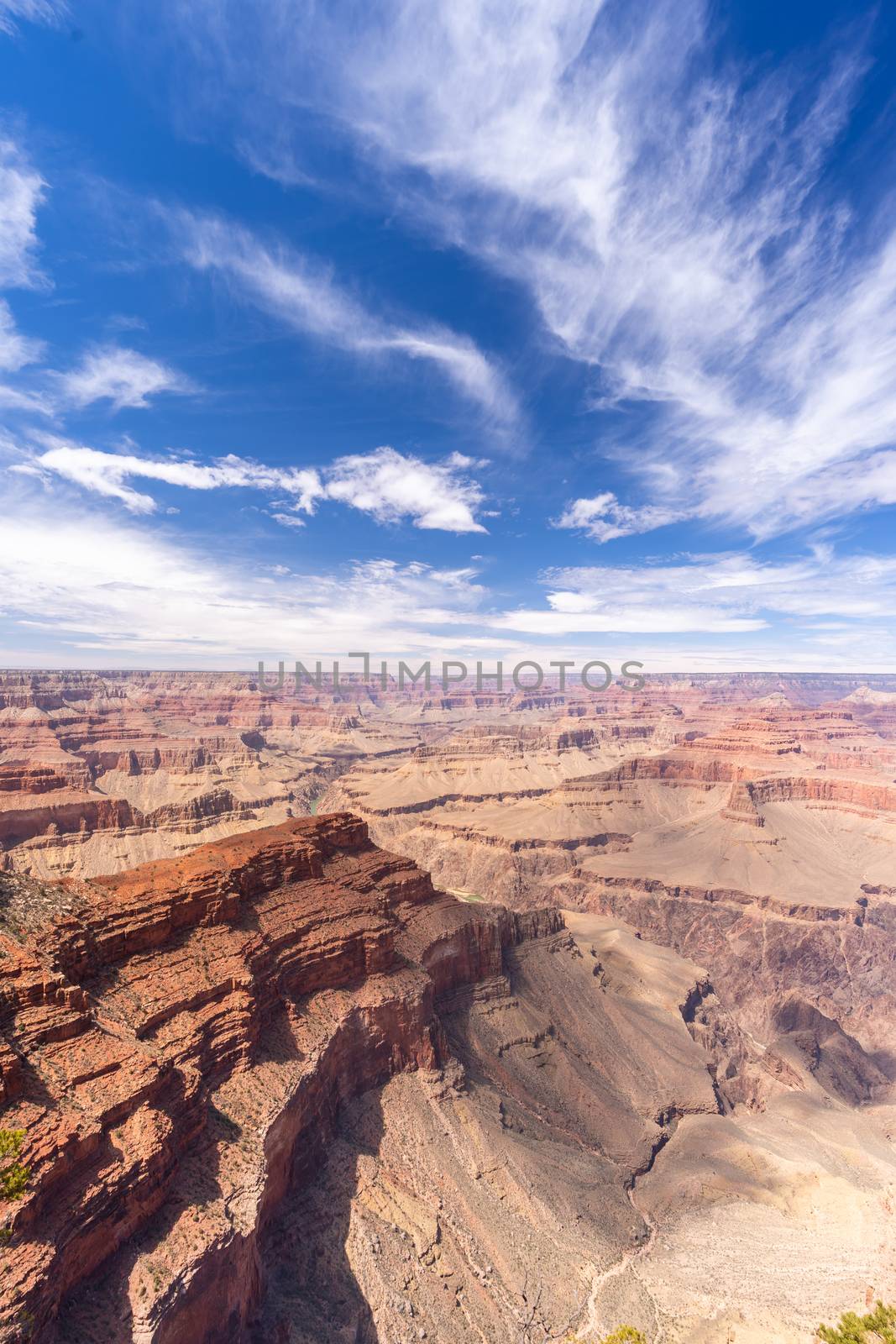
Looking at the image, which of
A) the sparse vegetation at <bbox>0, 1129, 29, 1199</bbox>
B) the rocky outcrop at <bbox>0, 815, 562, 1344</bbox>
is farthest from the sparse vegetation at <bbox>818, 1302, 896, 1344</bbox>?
the sparse vegetation at <bbox>0, 1129, 29, 1199</bbox>

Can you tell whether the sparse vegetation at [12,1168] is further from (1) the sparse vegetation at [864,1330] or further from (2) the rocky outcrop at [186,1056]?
(1) the sparse vegetation at [864,1330]

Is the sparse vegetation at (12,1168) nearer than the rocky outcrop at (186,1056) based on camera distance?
Yes

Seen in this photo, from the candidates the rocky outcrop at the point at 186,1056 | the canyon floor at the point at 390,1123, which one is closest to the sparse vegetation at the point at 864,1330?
the canyon floor at the point at 390,1123

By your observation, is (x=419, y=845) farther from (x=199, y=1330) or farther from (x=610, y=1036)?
(x=199, y=1330)

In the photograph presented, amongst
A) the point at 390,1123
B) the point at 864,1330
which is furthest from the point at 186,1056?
the point at 864,1330

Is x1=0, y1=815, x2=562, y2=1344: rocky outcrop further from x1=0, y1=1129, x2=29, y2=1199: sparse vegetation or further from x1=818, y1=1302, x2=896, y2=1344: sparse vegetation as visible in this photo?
x1=818, y1=1302, x2=896, y2=1344: sparse vegetation
